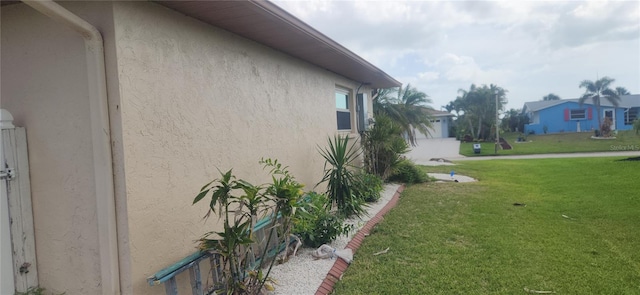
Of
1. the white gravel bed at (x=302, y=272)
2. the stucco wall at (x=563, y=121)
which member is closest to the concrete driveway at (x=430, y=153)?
the white gravel bed at (x=302, y=272)

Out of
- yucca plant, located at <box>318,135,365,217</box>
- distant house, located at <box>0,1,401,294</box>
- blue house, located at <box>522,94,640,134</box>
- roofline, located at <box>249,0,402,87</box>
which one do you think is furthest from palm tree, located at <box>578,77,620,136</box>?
distant house, located at <box>0,1,401,294</box>

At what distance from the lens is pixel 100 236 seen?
286 centimetres

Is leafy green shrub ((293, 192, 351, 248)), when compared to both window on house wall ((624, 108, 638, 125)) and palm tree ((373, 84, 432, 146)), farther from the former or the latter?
window on house wall ((624, 108, 638, 125))

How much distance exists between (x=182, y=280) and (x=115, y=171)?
1.27 metres

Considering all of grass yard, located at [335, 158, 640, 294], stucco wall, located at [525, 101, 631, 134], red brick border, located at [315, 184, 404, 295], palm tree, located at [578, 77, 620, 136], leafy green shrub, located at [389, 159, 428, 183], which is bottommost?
grass yard, located at [335, 158, 640, 294]

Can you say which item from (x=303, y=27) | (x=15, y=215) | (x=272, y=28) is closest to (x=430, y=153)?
(x=303, y=27)

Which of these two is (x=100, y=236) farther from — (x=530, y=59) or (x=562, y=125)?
(x=562, y=125)

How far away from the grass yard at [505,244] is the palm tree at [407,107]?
232 inches

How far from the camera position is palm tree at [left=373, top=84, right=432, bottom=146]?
47.8ft

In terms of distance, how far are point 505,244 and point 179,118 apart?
482 cm

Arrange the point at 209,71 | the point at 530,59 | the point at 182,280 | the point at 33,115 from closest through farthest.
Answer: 1. the point at 33,115
2. the point at 182,280
3. the point at 209,71
4. the point at 530,59

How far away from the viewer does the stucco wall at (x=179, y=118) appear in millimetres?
2906

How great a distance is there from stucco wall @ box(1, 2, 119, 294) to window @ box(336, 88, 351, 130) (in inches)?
247

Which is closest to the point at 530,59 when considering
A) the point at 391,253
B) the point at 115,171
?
the point at 391,253
